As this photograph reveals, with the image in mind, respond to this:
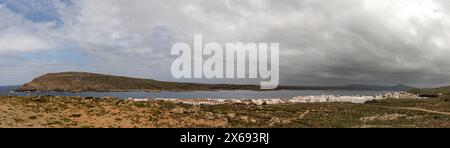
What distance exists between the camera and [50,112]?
42.4 meters

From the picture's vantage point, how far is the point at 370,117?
2249 inches
